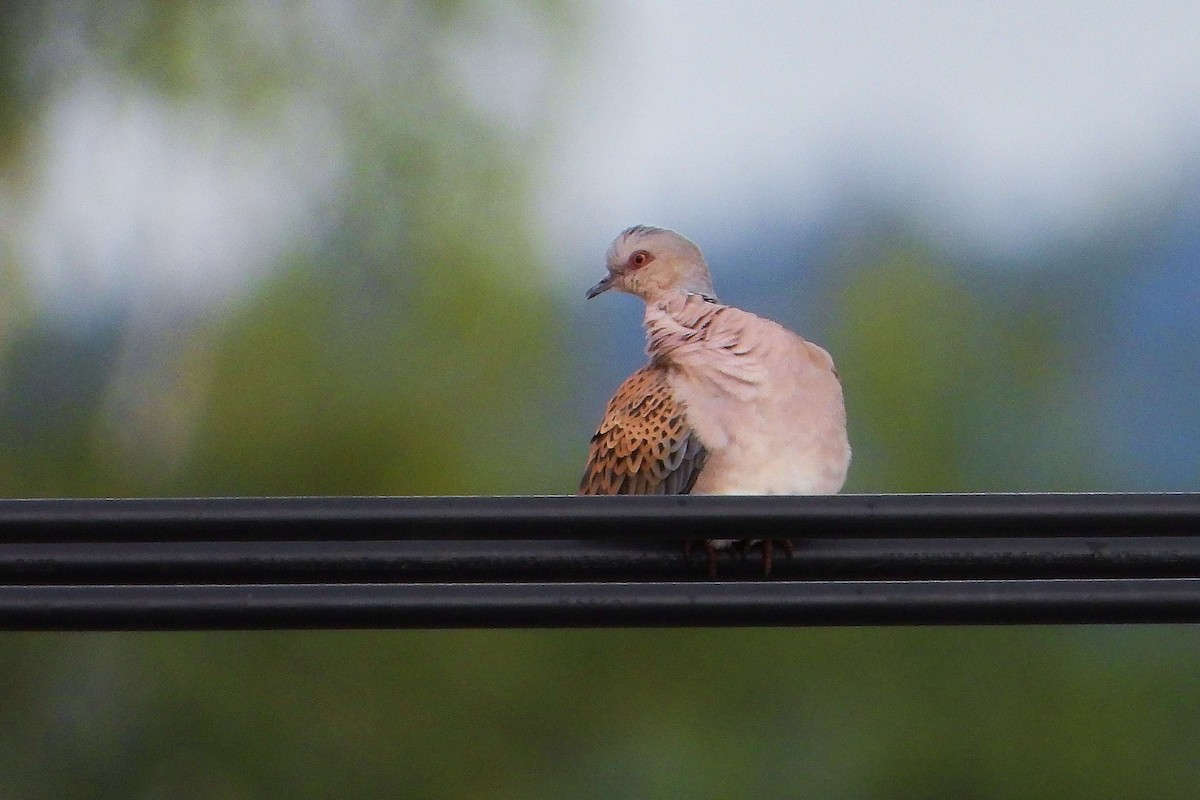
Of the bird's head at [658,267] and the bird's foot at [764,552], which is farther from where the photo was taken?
the bird's head at [658,267]

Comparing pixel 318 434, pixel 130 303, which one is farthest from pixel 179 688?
pixel 130 303

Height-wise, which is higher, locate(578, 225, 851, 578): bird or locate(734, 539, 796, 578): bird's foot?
locate(734, 539, 796, 578): bird's foot

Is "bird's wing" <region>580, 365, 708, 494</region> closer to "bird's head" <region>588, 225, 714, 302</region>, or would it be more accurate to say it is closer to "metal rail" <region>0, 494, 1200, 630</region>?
"bird's head" <region>588, 225, 714, 302</region>

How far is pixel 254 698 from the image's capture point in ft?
27.8

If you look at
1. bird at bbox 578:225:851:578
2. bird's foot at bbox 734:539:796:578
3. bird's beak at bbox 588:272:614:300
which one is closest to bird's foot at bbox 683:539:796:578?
bird's foot at bbox 734:539:796:578

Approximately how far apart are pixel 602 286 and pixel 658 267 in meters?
0.12

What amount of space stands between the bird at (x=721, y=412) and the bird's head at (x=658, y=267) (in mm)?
18

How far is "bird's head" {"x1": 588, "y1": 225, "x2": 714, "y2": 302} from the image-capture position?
193cm

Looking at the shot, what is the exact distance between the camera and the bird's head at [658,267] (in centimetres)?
193

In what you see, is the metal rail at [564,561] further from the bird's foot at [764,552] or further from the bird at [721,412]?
the bird at [721,412]

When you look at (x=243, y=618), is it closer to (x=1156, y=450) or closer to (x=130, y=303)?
(x=130, y=303)

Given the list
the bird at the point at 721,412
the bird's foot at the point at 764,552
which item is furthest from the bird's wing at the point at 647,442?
the bird's foot at the point at 764,552

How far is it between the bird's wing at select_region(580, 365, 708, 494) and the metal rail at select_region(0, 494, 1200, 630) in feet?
3.26

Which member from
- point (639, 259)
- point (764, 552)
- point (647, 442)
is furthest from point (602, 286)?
point (764, 552)
